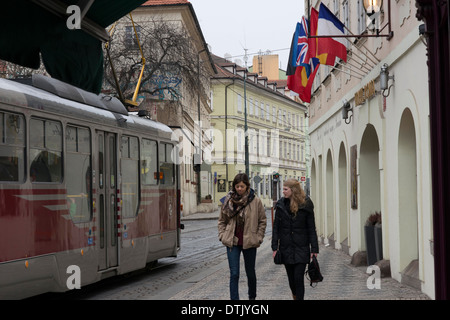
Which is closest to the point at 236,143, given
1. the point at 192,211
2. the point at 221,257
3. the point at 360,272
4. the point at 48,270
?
the point at 192,211

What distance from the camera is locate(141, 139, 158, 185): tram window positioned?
15.0 meters

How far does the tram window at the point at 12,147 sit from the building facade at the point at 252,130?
61.5m

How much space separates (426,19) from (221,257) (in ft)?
49.1

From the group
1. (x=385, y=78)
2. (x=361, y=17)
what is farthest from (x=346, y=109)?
(x=385, y=78)

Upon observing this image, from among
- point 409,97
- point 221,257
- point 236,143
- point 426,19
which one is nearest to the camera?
point 426,19

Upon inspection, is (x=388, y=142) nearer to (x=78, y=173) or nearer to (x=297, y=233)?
(x=297, y=233)

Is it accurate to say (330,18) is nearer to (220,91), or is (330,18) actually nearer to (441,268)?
(441,268)

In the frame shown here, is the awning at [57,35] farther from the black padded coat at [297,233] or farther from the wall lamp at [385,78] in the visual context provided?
the wall lamp at [385,78]

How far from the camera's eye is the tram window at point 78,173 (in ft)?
37.4

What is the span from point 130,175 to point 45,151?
11.7 feet

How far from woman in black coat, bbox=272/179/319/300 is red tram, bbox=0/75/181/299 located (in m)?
3.12

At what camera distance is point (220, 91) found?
263ft

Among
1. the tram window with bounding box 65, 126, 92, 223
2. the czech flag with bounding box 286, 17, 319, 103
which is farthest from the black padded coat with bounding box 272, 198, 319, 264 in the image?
the czech flag with bounding box 286, 17, 319, 103

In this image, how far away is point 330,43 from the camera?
1552cm
